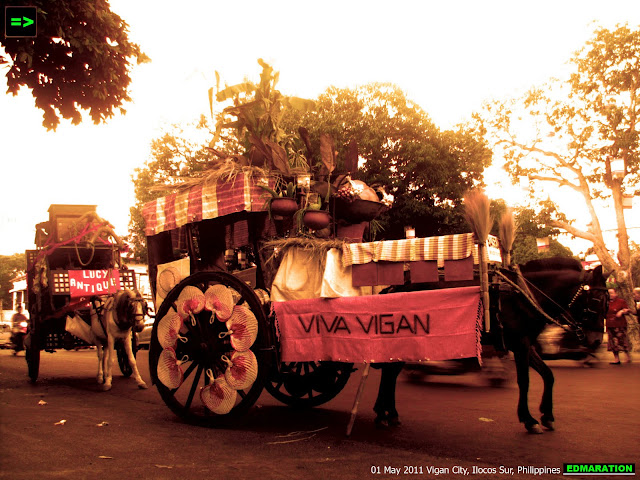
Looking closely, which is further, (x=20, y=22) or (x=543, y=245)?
(x=543, y=245)

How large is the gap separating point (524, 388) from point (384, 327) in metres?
1.58

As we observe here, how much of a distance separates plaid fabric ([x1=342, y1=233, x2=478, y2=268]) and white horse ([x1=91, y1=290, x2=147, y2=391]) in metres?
5.58

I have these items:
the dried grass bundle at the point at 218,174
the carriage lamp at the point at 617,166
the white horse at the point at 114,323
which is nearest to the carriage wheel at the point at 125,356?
the white horse at the point at 114,323

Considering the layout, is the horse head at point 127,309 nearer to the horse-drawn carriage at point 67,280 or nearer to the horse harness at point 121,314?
the horse harness at point 121,314

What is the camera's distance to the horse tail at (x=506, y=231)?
609 cm

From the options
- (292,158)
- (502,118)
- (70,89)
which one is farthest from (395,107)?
(292,158)

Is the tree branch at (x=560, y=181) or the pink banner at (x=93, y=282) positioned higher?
the tree branch at (x=560, y=181)

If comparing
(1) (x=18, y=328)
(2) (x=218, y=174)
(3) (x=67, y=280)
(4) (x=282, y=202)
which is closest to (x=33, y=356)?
(3) (x=67, y=280)

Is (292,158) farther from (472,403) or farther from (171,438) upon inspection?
(472,403)

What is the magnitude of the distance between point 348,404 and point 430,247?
3723 mm

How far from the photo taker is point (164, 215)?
24.4 ft

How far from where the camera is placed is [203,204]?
22.7 feet

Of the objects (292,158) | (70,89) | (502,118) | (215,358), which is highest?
(502,118)

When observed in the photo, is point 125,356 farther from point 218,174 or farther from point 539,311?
point 539,311
